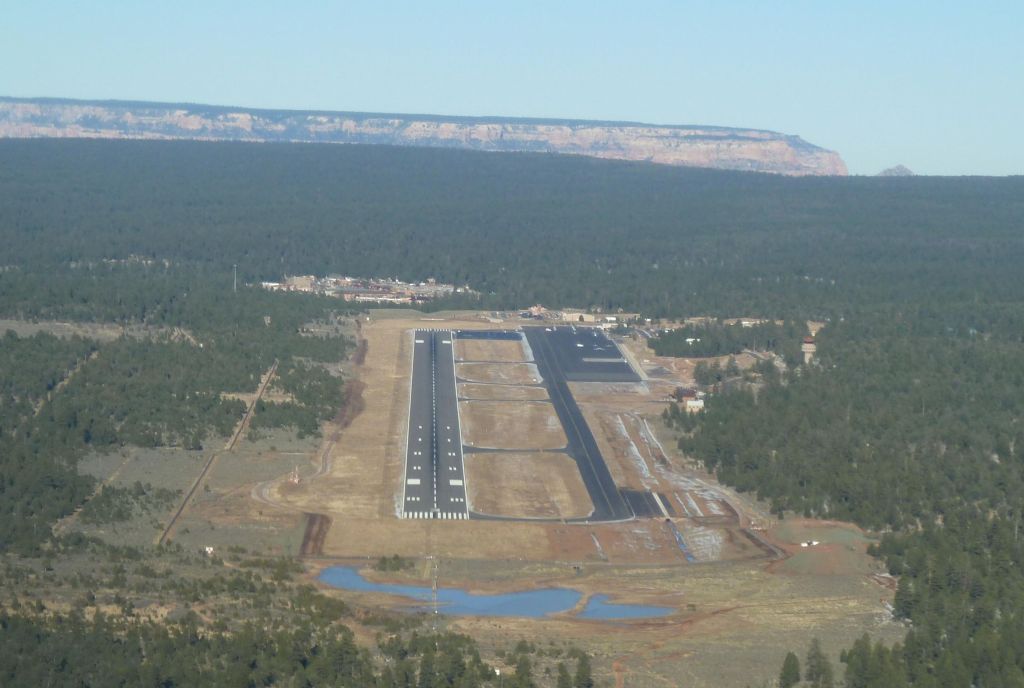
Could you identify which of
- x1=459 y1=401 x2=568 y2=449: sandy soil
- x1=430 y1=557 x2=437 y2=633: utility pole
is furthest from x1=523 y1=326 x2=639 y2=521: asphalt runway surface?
x1=430 y1=557 x2=437 y2=633: utility pole

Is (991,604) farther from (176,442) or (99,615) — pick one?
(176,442)

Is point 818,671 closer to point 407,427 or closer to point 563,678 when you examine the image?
point 563,678

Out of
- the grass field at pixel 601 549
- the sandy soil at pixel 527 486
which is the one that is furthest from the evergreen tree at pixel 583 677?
the sandy soil at pixel 527 486

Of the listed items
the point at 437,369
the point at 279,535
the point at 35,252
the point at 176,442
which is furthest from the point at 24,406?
the point at 35,252

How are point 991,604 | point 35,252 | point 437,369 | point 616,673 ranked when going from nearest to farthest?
point 616,673 → point 991,604 → point 437,369 → point 35,252

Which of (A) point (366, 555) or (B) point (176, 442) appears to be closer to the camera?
(A) point (366, 555)

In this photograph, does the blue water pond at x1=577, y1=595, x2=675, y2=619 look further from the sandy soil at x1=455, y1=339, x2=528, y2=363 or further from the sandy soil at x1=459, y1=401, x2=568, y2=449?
the sandy soil at x1=455, y1=339, x2=528, y2=363

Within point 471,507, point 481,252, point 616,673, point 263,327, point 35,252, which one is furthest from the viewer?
point 481,252

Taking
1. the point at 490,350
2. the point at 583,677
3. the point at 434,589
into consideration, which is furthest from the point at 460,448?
the point at 583,677
